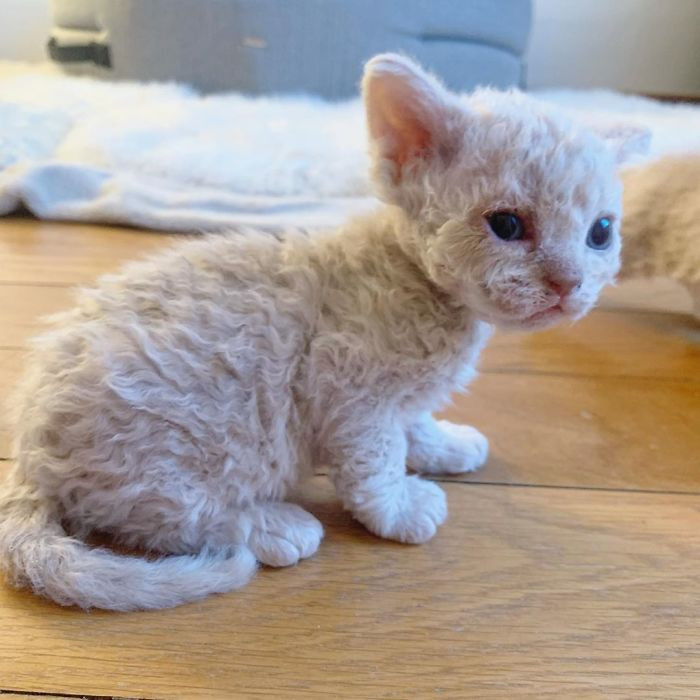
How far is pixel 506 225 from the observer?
25.3 inches

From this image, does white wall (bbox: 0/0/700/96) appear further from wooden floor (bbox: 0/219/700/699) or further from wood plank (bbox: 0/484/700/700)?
wood plank (bbox: 0/484/700/700)

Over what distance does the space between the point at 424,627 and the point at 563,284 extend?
0.32 metres

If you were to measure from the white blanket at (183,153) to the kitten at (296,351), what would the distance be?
28.6 inches

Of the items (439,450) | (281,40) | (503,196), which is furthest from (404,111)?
(281,40)

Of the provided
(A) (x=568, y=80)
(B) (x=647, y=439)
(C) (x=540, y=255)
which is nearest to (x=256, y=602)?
(C) (x=540, y=255)

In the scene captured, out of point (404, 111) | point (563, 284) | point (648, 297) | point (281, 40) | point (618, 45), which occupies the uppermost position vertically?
point (404, 111)

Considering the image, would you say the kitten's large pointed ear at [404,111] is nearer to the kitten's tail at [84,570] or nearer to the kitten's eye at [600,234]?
the kitten's eye at [600,234]

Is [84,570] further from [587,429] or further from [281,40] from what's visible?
[281,40]

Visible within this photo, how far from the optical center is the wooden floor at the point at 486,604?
62cm

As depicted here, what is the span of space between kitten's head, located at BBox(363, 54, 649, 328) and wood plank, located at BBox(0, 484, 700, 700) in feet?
→ 0.82

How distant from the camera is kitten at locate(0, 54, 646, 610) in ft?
2.11

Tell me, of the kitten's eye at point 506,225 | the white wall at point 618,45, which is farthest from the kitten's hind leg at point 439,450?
the white wall at point 618,45

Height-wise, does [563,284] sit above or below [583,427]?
above

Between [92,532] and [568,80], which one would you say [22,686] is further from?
[568,80]
